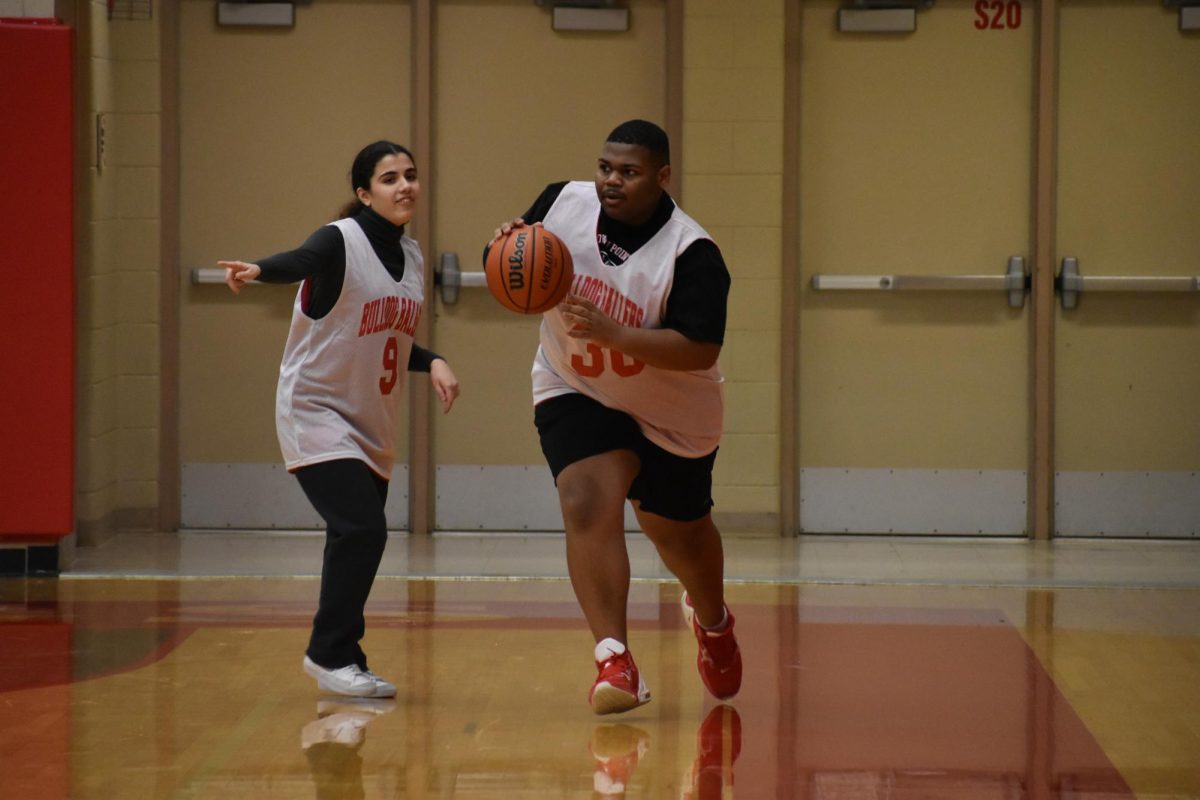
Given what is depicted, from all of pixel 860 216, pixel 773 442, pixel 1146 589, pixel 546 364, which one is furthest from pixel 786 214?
pixel 546 364

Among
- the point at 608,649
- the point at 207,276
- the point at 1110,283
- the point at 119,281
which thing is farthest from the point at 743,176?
the point at 608,649

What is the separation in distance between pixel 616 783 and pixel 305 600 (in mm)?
2431

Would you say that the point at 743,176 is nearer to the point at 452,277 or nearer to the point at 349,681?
the point at 452,277

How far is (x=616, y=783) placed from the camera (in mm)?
3729

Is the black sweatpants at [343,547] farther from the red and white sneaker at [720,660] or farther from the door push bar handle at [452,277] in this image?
the door push bar handle at [452,277]

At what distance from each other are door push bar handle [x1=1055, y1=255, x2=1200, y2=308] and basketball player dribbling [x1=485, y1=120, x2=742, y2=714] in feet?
Result: 11.5

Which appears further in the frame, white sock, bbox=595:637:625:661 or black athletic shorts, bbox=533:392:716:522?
black athletic shorts, bbox=533:392:716:522

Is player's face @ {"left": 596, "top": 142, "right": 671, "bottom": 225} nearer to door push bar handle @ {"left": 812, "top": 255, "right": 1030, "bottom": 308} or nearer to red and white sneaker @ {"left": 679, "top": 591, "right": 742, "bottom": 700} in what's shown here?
red and white sneaker @ {"left": 679, "top": 591, "right": 742, "bottom": 700}

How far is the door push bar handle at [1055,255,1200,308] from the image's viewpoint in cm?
736

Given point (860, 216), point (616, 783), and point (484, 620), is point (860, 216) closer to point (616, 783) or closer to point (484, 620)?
point (484, 620)

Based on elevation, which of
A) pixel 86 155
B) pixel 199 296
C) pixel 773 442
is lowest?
pixel 773 442

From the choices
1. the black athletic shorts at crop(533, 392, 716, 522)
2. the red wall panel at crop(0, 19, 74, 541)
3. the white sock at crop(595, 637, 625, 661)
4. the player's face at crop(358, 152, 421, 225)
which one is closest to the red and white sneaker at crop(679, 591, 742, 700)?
the black athletic shorts at crop(533, 392, 716, 522)

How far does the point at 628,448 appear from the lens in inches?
166

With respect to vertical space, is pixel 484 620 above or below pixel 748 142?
below
